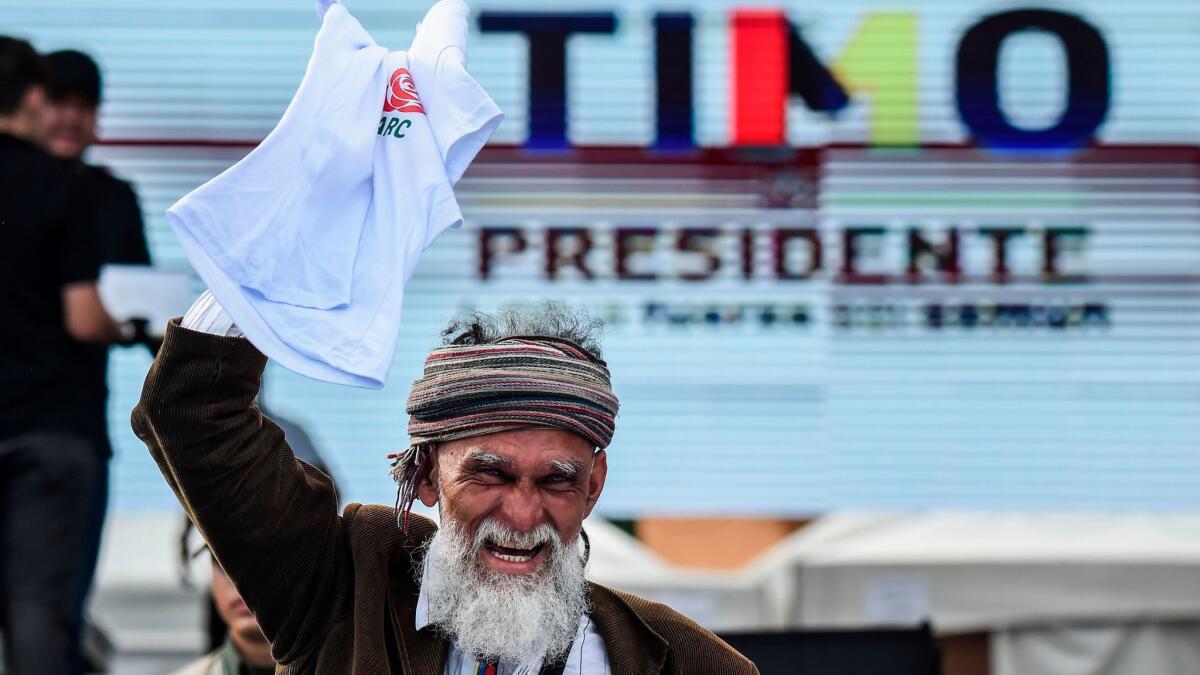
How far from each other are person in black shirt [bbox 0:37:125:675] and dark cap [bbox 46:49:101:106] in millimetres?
69

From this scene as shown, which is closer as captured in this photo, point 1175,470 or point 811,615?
point 811,615

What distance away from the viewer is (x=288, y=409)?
639 cm

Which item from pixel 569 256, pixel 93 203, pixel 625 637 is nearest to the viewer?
pixel 625 637

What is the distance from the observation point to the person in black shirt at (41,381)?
175 inches

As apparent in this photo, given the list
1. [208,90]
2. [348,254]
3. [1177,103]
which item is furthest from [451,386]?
[1177,103]

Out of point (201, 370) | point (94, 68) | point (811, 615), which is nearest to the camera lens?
point (201, 370)

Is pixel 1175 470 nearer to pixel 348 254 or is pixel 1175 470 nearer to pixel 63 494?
pixel 63 494

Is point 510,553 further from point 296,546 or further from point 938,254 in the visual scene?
point 938,254

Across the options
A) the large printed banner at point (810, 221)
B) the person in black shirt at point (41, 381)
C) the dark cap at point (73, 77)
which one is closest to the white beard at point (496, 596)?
the person in black shirt at point (41, 381)

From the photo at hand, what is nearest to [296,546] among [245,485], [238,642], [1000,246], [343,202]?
[245,485]

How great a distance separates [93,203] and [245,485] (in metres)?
2.54

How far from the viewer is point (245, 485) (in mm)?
2436

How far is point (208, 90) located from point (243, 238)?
444 cm

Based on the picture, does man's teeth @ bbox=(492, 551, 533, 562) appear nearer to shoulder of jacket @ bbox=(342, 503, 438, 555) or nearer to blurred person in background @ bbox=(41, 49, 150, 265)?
shoulder of jacket @ bbox=(342, 503, 438, 555)
